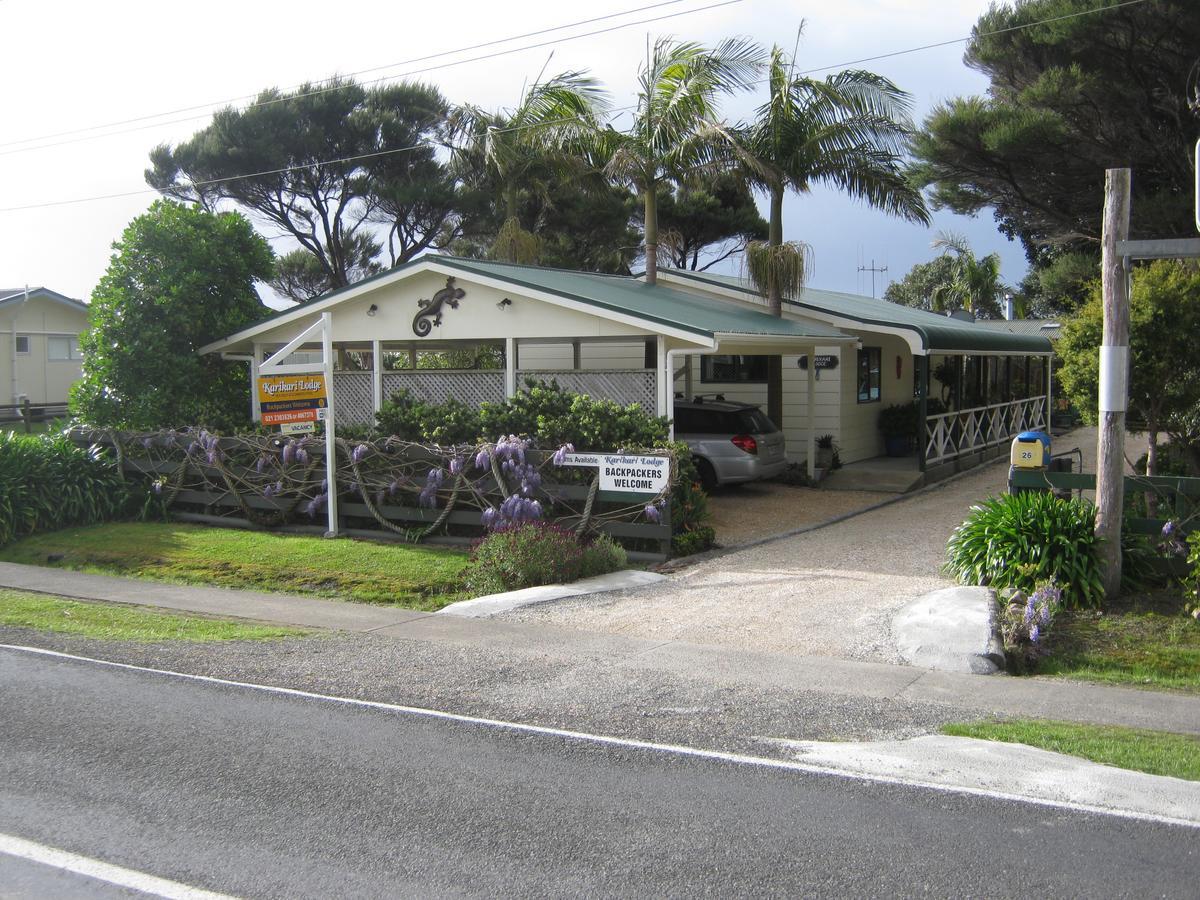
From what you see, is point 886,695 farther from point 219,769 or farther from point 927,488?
point 927,488

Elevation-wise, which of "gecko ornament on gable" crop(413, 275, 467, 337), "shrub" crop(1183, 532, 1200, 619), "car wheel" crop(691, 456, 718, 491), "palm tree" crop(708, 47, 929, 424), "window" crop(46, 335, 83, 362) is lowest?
"shrub" crop(1183, 532, 1200, 619)

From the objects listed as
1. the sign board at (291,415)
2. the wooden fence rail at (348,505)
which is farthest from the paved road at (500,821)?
the sign board at (291,415)

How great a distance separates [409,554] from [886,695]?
6885 millimetres

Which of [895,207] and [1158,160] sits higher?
[1158,160]

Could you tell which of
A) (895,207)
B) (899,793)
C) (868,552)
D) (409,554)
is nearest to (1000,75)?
(895,207)

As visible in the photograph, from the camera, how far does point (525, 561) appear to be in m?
11.6

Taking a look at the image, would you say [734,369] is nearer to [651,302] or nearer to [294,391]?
[651,302]

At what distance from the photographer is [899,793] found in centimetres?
556

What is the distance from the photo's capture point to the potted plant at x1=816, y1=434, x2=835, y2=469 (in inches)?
768

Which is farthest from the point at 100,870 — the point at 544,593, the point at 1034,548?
the point at 1034,548

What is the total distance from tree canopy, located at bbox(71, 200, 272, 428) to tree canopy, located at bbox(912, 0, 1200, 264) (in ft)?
47.2

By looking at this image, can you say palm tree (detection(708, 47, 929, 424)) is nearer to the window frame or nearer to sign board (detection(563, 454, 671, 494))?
the window frame

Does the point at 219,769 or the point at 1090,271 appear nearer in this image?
the point at 219,769

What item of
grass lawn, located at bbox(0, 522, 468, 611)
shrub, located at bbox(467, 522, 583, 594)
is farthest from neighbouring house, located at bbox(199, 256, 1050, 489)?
grass lawn, located at bbox(0, 522, 468, 611)
